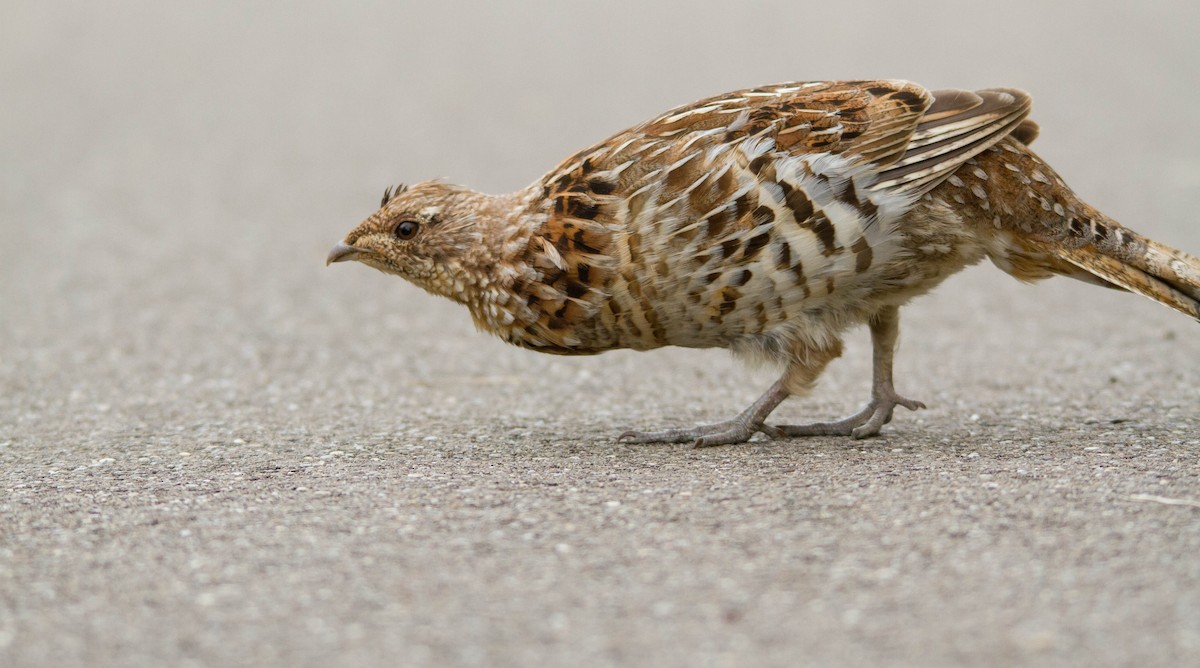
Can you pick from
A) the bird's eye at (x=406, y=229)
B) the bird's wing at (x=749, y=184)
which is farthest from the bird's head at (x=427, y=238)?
the bird's wing at (x=749, y=184)

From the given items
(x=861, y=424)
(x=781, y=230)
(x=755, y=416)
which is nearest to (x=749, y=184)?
(x=781, y=230)

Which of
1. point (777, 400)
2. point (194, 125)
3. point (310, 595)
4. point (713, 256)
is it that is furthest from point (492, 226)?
point (194, 125)

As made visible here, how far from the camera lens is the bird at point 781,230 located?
552cm

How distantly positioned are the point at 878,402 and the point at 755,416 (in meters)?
0.72

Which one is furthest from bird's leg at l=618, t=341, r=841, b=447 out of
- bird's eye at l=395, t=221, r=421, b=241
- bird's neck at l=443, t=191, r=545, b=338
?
bird's eye at l=395, t=221, r=421, b=241

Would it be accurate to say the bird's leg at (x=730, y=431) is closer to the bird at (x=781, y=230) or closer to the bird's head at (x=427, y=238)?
the bird at (x=781, y=230)

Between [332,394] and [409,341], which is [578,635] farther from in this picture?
[409,341]

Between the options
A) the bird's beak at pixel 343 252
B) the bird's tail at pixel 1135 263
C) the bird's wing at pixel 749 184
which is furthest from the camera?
the bird's beak at pixel 343 252

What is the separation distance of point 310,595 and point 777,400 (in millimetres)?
2804

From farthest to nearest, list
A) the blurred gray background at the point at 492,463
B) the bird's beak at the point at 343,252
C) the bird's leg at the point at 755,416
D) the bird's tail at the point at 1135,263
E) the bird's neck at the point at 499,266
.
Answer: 1. the bird's beak at the point at 343,252
2. the bird's leg at the point at 755,416
3. the bird's neck at the point at 499,266
4. the bird's tail at the point at 1135,263
5. the blurred gray background at the point at 492,463

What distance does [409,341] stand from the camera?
877cm

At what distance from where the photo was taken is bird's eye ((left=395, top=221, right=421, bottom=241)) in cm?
604

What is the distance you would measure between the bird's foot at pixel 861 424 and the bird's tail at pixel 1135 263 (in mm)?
1101

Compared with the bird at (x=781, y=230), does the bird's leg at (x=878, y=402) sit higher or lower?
lower
